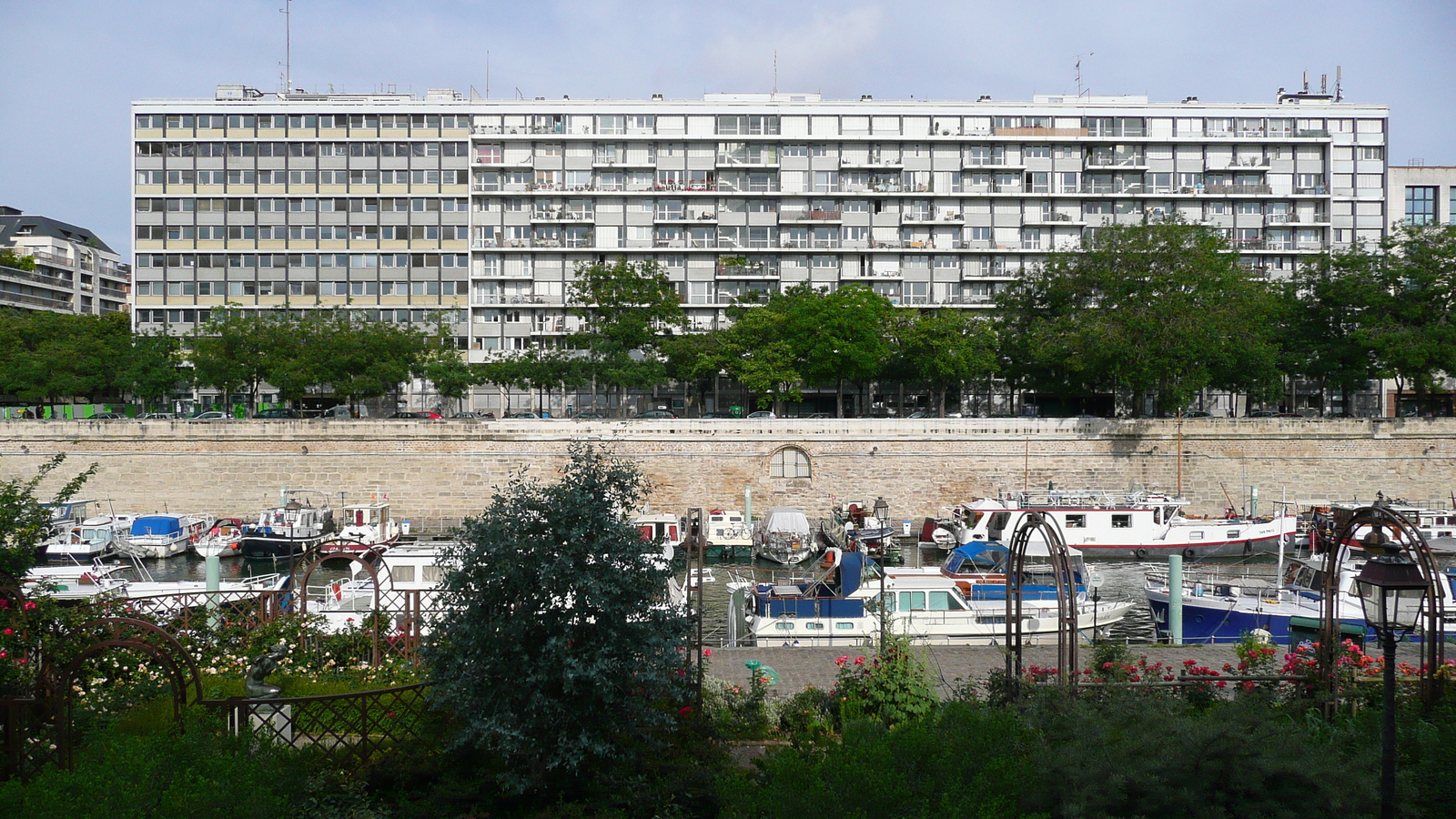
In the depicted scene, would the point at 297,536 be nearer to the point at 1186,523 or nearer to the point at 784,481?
the point at 784,481

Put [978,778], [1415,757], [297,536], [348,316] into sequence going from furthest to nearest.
Answer: [348,316], [297,536], [1415,757], [978,778]

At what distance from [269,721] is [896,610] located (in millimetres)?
15157

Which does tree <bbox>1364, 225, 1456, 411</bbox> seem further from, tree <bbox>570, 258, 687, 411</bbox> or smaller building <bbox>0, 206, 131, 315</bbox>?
smaller building <bbox>0, 206, 131, 315</bbox>

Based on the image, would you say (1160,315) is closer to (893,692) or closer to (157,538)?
(893,692)

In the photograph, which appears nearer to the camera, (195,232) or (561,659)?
(561,659)

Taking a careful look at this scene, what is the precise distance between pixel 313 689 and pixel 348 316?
51811mm

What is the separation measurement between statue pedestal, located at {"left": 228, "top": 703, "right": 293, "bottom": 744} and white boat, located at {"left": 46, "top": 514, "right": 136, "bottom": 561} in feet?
91.4

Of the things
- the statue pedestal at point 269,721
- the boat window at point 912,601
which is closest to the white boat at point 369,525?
the boat window at point 912,601

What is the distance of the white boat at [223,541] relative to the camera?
111ft

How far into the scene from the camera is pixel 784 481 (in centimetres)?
4112

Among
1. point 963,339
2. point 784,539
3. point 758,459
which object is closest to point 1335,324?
point 963,339

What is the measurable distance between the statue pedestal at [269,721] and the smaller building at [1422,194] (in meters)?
80.5

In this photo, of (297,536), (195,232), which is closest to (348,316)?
(195,232)

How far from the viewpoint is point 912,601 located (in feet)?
70.5
